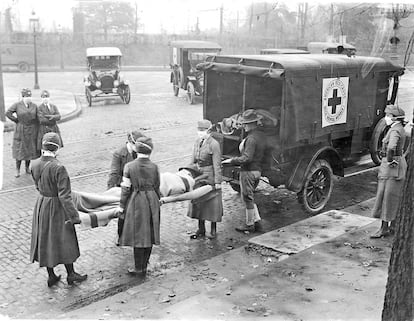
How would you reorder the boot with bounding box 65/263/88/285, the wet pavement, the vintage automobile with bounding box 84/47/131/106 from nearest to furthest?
1. the wet pavement
2. the boot with bounding box 65/263/88/285
3. the vintage automobile with bounding box 84/47/131/106

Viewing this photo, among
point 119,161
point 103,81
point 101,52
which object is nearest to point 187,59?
point 101,52

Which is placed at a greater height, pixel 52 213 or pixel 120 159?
pixel 120 159

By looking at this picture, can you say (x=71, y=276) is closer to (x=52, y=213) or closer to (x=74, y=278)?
(x=74, y=278)

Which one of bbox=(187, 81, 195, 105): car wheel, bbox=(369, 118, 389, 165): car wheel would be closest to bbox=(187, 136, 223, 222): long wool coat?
bbox=(369, 118, 389, 165): car wheel

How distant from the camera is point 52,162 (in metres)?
5.48

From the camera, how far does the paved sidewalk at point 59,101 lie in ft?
56.6

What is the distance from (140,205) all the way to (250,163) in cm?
215

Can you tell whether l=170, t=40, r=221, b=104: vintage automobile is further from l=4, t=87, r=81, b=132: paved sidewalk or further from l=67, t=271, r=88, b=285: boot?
l=67, t=271, r=88, b=285: boot

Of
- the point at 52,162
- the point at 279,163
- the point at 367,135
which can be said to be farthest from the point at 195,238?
the point at 367,135

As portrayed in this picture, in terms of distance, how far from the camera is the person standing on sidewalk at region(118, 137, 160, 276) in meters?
5.88

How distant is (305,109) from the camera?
770cm

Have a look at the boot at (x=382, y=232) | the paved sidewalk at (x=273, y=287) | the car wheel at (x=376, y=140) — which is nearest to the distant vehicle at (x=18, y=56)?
the car wheel at (x=376, y=140)

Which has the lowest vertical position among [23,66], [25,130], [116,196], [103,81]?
[116,196]

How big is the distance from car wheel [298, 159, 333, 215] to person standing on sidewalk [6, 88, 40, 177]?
522 centimetres
